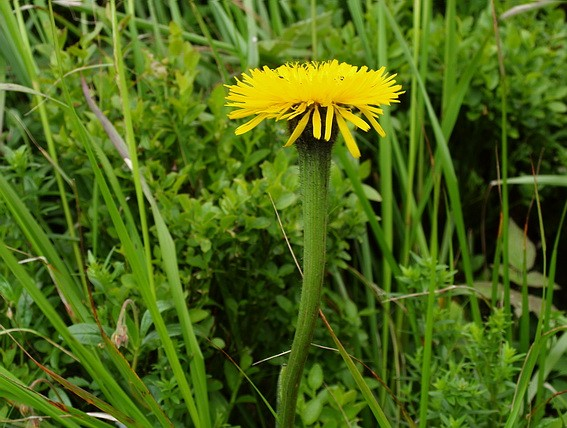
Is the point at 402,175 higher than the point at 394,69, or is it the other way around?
the point at 394,69

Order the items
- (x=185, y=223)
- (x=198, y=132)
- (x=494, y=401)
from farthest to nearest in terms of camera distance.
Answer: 1. (x=198, y=132)
2. (x=185, y=223)
3. (x=494, y=401)

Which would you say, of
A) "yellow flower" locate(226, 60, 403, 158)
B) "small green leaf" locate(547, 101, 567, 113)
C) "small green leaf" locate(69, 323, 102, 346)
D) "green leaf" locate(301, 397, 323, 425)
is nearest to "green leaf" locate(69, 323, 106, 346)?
"small green leaf" locate(69, 323, 102, 346)

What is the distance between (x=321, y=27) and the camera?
1.92 meters

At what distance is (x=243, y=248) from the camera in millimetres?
1392

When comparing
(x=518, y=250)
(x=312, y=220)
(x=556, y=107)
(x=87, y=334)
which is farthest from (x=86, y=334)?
(x=556, y=107)

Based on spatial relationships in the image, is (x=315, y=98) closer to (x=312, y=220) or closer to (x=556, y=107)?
(x=312, y=220)

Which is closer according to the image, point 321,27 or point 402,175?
point 402,175

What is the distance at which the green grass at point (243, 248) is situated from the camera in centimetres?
115

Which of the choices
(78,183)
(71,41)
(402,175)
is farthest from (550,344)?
(71,41)

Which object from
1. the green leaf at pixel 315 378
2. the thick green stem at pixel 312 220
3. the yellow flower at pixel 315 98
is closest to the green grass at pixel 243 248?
the green leaf at pixel 315 378

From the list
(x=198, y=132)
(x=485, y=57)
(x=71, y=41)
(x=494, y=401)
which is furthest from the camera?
(x=71, y=41)

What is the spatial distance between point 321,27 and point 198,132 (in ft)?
1.49

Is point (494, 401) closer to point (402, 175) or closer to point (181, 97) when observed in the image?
point (402, 175)

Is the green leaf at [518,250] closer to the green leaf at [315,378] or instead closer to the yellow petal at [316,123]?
the green leaf at [315,378]
